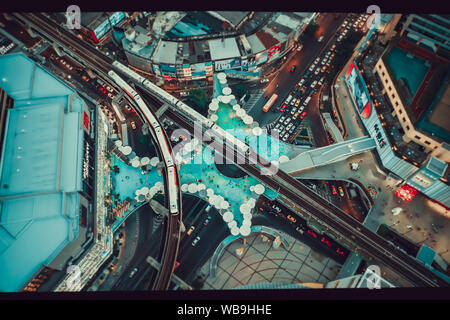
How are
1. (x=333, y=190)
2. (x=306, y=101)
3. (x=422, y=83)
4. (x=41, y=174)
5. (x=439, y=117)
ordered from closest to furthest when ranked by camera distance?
1. (x=41, y=174)
2. (x=439, y=117)
3. (x=422, y=83)
4. (x=333, y=190)
5. (x=306, y=101)

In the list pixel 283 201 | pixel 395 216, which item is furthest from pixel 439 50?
pixel 283 201

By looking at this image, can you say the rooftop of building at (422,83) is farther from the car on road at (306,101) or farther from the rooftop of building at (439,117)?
the car on road at (306,101)

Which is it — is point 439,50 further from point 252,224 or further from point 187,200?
point 187,200

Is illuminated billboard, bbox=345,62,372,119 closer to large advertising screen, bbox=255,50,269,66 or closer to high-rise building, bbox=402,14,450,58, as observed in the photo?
high-rise building, bbox=402,14,450,58

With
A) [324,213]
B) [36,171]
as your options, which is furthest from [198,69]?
[324,213]

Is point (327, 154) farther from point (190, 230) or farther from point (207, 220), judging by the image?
point (190, 230)

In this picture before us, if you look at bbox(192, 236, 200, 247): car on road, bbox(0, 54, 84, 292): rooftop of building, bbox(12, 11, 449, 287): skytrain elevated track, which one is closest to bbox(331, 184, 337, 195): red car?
bbox(12, 11, 449, 287): skytrain elevated track
